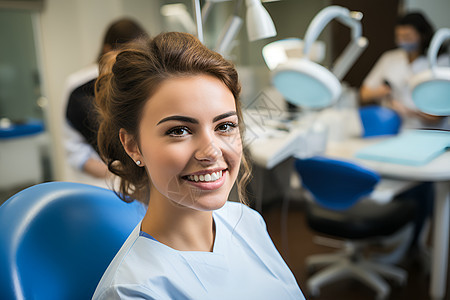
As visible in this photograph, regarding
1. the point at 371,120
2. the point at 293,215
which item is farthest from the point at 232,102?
the point at 293,215

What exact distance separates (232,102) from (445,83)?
12.5 inches

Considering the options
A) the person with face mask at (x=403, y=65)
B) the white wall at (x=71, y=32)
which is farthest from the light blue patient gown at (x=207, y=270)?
the white wall at (x=71, y=32)

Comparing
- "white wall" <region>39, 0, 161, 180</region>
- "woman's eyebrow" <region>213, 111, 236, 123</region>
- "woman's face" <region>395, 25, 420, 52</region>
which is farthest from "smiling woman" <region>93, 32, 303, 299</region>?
"white wall" <region>39, 0, 161, 180</region>

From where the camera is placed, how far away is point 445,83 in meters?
0.59

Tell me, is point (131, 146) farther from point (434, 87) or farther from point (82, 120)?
point (82, 120)

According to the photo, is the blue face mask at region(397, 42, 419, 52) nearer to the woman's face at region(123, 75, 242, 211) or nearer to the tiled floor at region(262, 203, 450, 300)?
the tiled floor at region(262, 203, 450, 300)

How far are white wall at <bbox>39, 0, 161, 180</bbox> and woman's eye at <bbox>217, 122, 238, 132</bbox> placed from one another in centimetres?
277

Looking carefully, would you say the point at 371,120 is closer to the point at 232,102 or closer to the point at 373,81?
the point at 373,81

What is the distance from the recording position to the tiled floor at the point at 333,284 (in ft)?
5.99

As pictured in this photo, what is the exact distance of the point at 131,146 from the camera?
0.65 m

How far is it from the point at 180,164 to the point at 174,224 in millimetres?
146

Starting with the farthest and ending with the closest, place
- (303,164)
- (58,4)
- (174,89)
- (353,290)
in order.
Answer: (58,4), (353,290), (303,164), (174,89)

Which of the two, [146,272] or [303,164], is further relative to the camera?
[303,164]

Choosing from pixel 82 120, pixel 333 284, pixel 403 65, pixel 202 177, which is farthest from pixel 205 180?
pixel 333 284
